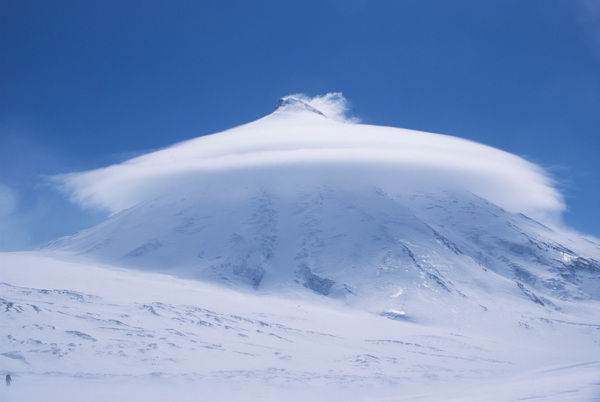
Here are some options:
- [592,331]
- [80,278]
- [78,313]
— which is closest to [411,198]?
[592,331]

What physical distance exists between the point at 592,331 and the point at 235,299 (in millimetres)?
55891

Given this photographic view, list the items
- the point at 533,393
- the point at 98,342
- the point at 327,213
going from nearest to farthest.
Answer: the point at 533,393 < the point at 98,342 < the point at 327,213

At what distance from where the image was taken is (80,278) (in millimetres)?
70750

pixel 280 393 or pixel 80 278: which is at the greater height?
pixel 80 278

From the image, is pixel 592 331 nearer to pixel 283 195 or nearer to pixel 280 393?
pixel 280 393

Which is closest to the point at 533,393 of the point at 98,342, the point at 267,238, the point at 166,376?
the point at 166,376

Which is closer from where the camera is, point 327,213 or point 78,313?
point 78,313

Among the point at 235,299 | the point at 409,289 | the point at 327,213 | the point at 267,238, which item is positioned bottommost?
the point at 235,299

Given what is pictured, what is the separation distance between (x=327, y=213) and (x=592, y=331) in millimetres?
59371

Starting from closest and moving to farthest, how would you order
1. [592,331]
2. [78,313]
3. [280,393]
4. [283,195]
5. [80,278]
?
[280,393] < [78,313] < [80,278] < [592,331] < [283,195]

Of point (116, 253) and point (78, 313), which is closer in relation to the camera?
point (78, 313)

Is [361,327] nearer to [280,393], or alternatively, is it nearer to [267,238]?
[280,393]

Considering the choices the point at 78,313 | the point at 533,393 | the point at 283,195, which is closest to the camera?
the point at 533,393

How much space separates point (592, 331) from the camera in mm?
81312
